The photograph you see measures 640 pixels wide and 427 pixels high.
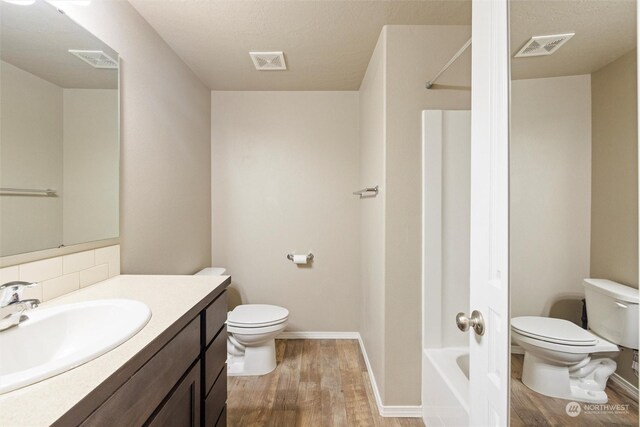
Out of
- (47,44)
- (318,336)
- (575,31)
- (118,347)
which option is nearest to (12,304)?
(118,347)

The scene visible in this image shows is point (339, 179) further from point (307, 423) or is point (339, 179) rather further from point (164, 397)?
point (164, 397)

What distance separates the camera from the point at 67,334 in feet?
2.94

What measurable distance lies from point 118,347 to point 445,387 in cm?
141

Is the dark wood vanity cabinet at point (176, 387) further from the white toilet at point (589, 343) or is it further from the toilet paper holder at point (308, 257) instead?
the toilet paper holder at point (308, 257)

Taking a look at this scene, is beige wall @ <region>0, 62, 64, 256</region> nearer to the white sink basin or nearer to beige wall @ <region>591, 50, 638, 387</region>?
the white sink basin

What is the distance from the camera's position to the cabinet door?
0.80 metres

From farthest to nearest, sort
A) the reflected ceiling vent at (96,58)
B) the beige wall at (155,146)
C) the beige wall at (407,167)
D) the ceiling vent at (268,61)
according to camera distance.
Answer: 1. the ceiling vent at (268,61)
2. the beige wall at (407,167)
3. the beige wall at (155,146)
4. the reflected ceiling vent at (96,58)

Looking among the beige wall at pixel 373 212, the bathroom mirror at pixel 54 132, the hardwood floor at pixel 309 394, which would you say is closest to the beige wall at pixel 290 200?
the beige wall at pixel 373 212

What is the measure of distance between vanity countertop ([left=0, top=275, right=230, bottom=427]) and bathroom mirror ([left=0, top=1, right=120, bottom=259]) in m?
0.27

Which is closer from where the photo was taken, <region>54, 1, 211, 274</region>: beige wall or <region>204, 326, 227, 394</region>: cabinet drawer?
<region>204, 326, 227, 394</region>: cabinet drawer

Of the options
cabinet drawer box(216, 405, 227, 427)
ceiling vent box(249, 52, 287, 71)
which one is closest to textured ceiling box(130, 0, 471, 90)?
ceiling vent box(249, 52, 287, 71)

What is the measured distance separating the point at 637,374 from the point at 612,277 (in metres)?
0.15

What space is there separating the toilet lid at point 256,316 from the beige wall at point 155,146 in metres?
0.50

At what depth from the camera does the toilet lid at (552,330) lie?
567 mm
